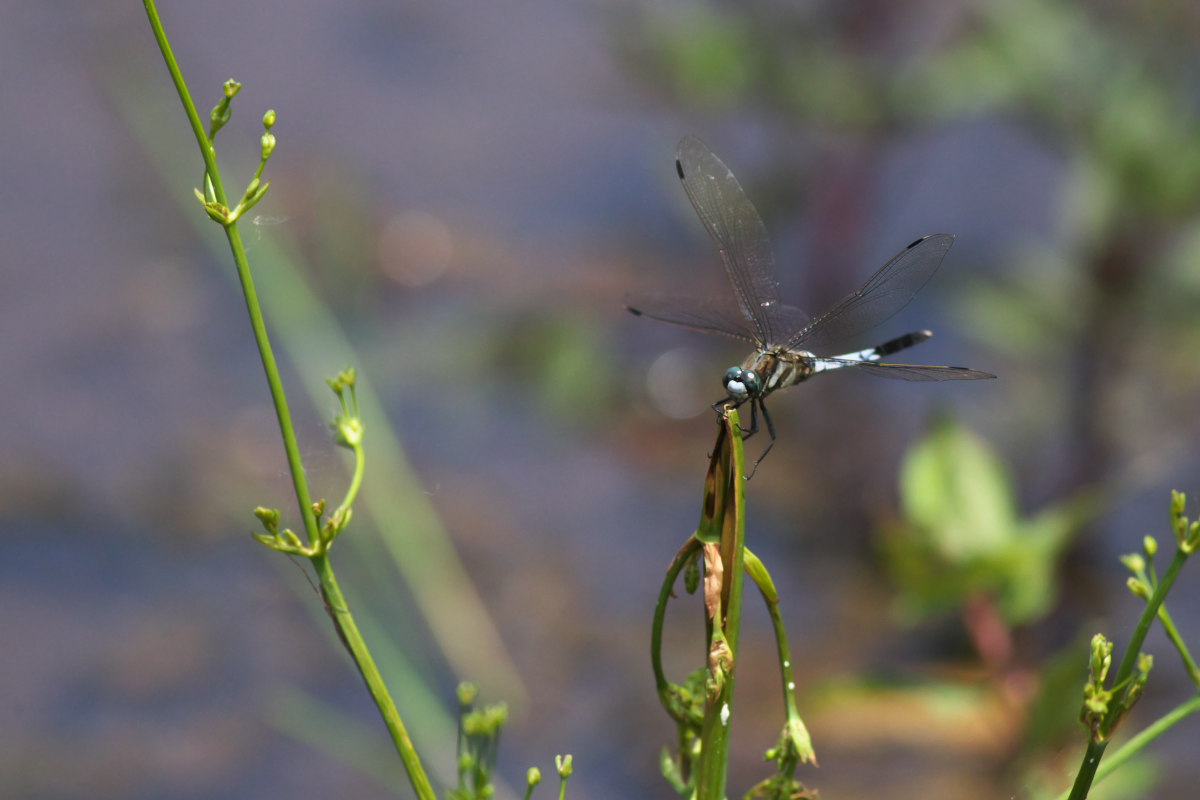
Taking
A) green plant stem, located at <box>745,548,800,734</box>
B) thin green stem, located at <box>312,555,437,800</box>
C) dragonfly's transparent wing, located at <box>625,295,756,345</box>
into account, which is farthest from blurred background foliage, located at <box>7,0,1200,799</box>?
thin green stem, located at <box>312,555,437,800</box>

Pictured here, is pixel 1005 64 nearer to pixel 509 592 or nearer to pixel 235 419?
pixel 509 592

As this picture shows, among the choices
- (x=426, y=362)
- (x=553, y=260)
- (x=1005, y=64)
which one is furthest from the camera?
(x=553, y=260)

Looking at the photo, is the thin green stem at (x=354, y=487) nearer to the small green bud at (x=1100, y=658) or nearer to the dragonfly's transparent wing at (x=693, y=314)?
the small green bud at (x=1100, y=658)

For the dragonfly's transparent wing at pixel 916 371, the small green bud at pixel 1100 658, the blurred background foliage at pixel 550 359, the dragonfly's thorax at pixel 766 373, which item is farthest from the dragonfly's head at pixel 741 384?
the small green bud at pixel 1100 658

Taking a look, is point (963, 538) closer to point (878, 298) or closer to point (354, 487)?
point (878, 298)

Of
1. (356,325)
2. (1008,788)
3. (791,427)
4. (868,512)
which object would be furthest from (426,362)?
(1008,788)

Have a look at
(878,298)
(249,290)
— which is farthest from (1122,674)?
(878,298)

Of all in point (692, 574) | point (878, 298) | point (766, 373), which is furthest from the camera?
point (878, 298)

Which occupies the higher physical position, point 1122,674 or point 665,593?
point 665,593
